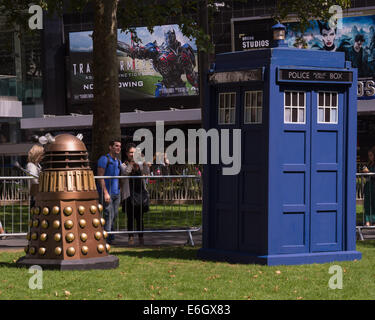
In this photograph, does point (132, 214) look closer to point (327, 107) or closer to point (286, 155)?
point (286, 155)

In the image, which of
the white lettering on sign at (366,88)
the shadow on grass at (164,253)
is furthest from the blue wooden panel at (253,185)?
the white lettering on sign at (366,88)

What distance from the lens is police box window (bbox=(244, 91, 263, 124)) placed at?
10691mm

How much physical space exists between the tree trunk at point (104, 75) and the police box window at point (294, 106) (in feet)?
31.7

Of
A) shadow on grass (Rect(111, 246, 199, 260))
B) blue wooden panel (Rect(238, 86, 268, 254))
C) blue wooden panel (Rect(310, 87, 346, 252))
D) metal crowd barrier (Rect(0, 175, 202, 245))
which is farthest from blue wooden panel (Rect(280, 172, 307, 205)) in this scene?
metal crowd barrier (Rect(0, 175, 202, 245))

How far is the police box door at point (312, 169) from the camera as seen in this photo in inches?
419

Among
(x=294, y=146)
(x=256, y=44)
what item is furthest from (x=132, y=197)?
(x=256, y=44)

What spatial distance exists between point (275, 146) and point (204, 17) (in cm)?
604

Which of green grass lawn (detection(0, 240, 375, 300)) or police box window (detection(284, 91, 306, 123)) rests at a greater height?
police box window (detection(284, 91, 306, 123))

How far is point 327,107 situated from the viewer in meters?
10.9

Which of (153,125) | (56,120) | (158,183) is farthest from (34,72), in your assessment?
(158,183)

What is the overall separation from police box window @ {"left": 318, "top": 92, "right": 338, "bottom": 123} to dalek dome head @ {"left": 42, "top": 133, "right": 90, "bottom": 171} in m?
3.11

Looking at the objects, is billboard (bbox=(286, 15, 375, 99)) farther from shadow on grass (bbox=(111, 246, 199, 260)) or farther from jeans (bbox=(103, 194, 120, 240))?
shadow on grass (bbox=(111, 246, 199, 260))

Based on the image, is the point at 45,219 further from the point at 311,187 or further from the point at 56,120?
the point at 56,120

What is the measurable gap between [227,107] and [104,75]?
9220 millimetres
